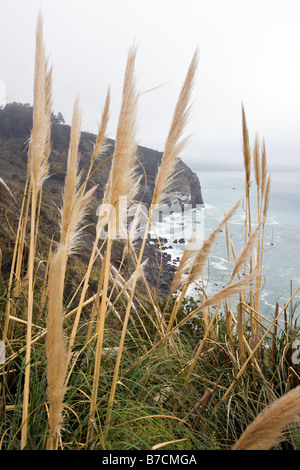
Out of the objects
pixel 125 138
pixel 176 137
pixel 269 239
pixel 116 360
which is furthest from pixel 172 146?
pixel 269 239

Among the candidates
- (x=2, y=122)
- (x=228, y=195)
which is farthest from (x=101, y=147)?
(x=228, y=195)

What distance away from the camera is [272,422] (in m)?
0.79

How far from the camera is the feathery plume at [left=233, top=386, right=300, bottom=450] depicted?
2.54ft

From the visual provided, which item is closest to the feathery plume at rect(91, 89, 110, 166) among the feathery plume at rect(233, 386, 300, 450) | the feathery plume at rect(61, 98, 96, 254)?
the feathery plume at rect(61, 98, 96, 254)

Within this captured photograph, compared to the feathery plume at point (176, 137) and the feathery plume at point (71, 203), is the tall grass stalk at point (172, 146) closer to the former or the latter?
the feathery plume at point (176, 137)

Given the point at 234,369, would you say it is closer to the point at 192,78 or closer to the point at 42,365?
the point at 42,365

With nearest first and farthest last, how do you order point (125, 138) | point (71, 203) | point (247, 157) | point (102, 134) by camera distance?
point (125, 138), point (71, 203), point (102, 134), point (247, 157)

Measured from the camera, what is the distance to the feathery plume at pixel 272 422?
2.54ft

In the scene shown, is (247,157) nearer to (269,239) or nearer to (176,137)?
(176,137)

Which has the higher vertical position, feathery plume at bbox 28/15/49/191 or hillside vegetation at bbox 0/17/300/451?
feathery plume at bbox 28/15/49/191

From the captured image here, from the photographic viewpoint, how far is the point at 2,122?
35281 mm

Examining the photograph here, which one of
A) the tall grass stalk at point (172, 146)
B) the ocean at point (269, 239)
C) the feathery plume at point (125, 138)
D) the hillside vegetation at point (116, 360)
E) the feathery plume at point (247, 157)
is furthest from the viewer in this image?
the ocean at point (269, 239)

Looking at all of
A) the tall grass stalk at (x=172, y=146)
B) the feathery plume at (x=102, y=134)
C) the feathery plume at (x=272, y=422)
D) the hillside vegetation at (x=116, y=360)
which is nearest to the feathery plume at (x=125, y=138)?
the hillside vegetation at (x=116, y=360)

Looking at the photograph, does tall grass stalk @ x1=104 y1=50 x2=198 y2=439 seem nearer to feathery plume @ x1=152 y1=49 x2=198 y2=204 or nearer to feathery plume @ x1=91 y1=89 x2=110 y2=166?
feathery plume @ x1=152 y1=49 x2=198 y2=204
